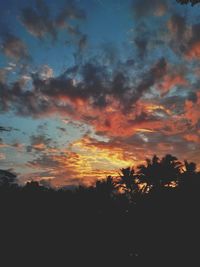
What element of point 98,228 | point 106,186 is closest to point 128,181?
point 106,186

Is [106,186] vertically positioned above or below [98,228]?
above

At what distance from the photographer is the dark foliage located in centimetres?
2244

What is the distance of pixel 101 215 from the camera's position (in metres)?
29.7

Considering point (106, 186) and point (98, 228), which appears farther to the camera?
point (106, 186)

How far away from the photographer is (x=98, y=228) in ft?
91.7

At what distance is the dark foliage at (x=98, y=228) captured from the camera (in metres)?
22.4

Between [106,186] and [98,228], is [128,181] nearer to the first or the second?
[106,186]

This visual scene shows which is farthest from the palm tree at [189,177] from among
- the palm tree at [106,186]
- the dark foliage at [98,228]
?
the palm tree at [106,186]

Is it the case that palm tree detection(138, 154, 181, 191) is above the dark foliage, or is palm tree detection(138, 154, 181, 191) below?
above

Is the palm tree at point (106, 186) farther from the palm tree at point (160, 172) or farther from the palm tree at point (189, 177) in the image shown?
the palm tree at point (189, 177)

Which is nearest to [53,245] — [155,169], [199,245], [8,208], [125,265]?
[8,208]

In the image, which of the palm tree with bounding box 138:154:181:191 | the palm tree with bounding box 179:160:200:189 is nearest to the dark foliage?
the palm tree with bounding box 179:160:200:189

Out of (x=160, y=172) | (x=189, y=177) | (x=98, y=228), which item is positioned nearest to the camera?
(x=98, y=228)

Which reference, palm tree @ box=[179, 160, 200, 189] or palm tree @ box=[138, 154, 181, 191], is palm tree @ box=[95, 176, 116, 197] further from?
palm tree @ box=[179, 160, 200, 189]
